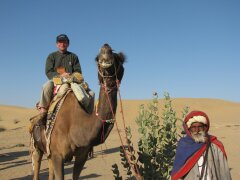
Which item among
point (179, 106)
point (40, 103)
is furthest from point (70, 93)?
point (179, 106)

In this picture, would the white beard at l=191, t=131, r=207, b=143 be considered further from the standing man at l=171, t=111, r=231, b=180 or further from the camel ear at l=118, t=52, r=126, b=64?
the camel ear at l=118, t=52, r=126, b=64

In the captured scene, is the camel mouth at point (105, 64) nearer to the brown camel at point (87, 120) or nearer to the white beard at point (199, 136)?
the brown camel at point (87, 120)

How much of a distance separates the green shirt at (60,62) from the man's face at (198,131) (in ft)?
10.3

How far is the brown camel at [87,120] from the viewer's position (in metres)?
5.16

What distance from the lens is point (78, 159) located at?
236 inches

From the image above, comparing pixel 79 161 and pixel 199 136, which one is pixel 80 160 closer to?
pixel 79 161

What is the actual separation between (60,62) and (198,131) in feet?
10.8

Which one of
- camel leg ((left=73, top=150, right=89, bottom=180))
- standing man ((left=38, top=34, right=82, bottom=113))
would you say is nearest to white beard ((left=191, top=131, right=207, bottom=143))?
camel leg ((left=73, top=150, right=89, bottom=180))

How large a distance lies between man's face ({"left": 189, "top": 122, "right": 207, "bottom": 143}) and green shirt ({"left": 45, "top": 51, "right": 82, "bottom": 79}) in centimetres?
312

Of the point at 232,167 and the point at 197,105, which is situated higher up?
the point at 197,105

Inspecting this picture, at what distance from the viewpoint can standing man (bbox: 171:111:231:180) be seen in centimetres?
388

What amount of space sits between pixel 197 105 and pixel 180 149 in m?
58.7

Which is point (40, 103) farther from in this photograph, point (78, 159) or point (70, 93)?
point (78, 159)

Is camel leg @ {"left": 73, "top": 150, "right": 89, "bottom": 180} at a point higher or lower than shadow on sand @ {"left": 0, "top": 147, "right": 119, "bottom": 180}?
higher
